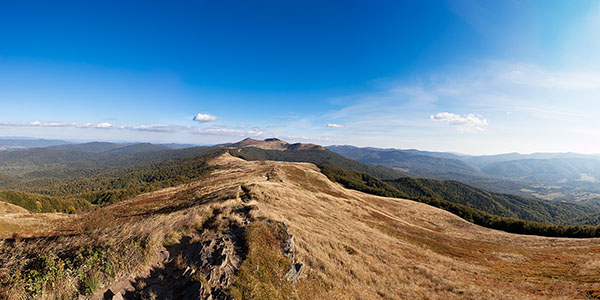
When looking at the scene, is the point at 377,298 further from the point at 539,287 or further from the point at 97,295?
the point at 539,287

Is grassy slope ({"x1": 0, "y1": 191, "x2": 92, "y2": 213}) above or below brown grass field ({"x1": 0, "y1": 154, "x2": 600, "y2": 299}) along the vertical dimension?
below

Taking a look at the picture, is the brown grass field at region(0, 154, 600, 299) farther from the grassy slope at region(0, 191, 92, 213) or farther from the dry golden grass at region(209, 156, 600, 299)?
the grassy slope at region(0, 191, 92, 213)

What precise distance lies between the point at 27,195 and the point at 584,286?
227395mm

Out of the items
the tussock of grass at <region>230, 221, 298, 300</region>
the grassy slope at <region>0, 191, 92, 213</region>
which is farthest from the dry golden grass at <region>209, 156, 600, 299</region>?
the grassy slope at <region>0, 191, 92, 213</region>

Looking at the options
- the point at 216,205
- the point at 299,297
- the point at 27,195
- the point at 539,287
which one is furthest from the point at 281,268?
the point at 27,195

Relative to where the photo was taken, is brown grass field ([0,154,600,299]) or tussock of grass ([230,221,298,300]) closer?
tussock of grass ([230,221,298,300])

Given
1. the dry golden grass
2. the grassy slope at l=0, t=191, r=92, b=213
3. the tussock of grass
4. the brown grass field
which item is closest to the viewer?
the tussock of grass

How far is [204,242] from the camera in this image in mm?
17078

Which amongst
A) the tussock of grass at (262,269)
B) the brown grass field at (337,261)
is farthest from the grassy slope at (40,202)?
the tussock of grass at (262,269)

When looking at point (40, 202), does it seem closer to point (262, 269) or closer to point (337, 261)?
point (262, 269)

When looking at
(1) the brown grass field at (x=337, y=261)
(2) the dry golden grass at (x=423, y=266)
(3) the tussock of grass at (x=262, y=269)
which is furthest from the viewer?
(2) the dry golden grass at (x=423, y=266)

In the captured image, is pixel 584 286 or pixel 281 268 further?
pixel 584 286

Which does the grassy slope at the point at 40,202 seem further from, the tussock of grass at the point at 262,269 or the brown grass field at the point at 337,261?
the tussock of grass at the point at 262,269

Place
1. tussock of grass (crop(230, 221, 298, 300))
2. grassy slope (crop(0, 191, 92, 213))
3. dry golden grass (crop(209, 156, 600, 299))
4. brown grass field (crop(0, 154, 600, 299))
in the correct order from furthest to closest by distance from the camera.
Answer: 1. grassy slope (crop(0, 191, 92, 213))
2. dry golden grass (crop(209, 156, 600, 299))
3. brown grass field (crop(0, 154, 600, 299))
4. tussock of grass (crop(230, 221, 298, 300))
